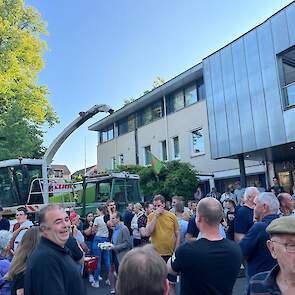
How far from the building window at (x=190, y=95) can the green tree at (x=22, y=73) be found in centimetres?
820

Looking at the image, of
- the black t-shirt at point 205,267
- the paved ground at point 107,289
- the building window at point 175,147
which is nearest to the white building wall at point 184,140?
the building window at point 175,147

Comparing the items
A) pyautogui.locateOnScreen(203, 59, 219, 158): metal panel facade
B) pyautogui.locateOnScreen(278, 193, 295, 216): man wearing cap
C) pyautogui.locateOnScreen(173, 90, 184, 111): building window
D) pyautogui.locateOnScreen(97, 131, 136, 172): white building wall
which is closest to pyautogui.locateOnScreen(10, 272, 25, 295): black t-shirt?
pyautogui.locateOnScreen(278, 193, 295, 216): man wearing cap

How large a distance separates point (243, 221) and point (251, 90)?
10.4 meters

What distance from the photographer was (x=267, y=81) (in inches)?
533

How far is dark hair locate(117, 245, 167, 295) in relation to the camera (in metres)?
1.81

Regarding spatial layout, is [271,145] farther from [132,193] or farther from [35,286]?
[35,286]

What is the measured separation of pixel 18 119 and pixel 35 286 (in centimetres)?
1739

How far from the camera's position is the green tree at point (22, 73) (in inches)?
736

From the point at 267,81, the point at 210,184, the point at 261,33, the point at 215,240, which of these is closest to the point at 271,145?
the point at 267,81

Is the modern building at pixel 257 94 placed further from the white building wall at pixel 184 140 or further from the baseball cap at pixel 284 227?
the baseball cap at pixel 284 227

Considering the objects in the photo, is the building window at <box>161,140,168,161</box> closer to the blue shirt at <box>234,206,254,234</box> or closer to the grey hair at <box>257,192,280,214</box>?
the blue shirt at <box>234,206,254,234</box>

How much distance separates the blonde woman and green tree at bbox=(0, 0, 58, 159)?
15489mm

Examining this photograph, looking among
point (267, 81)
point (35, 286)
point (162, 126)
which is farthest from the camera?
point (162, 126)

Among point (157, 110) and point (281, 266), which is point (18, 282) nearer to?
point (281, 266)
